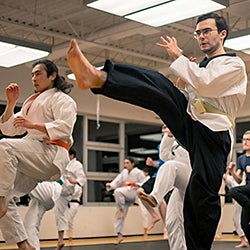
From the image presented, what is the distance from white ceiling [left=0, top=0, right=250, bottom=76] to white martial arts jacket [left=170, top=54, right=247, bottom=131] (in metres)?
4.50

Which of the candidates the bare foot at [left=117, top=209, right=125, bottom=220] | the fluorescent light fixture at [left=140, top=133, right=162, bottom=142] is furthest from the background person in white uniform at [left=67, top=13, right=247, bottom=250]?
the fluorescent light fixture at [left=140, top=133, right=162, bottom=142]

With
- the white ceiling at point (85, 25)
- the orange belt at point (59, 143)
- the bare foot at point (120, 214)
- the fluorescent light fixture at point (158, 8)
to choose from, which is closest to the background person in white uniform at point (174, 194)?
the orange belt at point (59, 143)

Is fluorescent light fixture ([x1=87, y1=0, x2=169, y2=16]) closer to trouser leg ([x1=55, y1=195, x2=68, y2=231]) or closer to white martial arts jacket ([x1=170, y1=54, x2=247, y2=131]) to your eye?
trouser leg ([x1=55, y1=195, x2=68, y2=231])

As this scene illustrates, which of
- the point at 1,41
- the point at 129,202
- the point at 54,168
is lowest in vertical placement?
the point at 129,202

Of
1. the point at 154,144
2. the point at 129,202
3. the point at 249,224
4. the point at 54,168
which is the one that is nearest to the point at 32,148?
the point at 54,168

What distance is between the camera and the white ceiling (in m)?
7.64

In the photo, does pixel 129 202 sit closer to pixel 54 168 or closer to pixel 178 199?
pixel 178 199

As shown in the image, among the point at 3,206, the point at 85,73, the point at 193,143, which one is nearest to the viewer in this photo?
the point at 85,73

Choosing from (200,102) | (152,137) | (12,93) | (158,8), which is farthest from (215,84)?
(152,137)

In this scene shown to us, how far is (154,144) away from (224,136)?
369 inches

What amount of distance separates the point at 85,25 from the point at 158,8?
3.25 m

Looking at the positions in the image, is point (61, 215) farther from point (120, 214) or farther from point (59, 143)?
point (59, 143)

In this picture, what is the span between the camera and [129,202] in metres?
8.94

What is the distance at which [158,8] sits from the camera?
220 inches
